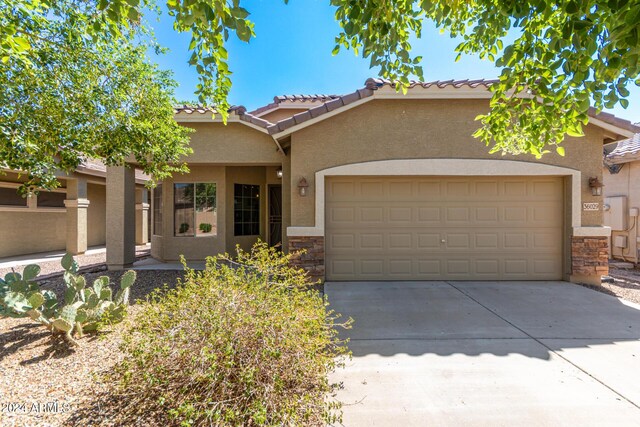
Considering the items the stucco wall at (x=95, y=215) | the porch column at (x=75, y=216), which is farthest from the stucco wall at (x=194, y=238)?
the stucco wall at (x=95, y=215)

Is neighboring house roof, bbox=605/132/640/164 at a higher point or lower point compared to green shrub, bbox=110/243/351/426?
higher

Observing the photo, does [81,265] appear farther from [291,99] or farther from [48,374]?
[291,99]

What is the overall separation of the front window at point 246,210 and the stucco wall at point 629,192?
12.5m

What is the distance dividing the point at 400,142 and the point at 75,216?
492 inches

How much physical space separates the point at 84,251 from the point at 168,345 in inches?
471

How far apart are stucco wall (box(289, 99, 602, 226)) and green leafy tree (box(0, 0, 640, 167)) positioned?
217 centimetres

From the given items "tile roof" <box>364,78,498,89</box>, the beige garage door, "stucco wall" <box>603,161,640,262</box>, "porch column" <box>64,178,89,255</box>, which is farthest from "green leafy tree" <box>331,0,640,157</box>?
"porch column" <box>64,178,89,255</box>

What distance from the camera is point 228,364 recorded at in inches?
98.7

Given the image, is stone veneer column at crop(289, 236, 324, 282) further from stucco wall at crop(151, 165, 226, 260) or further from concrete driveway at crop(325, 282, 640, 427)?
stucco wall at crop(151, 165, 226, 260)

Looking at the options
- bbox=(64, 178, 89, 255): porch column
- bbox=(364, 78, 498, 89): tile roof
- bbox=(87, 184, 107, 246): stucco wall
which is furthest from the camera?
bbox=(87, 184, 107, 246): stucco wall

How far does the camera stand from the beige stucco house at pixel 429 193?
22.7ft

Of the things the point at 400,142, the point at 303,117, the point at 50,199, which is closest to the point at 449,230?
the point at 400,142

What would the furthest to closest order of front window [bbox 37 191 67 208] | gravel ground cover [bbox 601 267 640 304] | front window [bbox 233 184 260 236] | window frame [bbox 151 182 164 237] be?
1. front window [bbox 37 191 67 208]
2. front window [bbox 233 184 260 236]
3. window frame [bbox 151 182 164 237]
4. gravel ground cover [bbox 601 267 640 304]

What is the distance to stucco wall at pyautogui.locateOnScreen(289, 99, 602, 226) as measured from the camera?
6.95 metres
